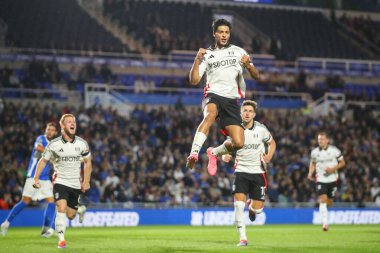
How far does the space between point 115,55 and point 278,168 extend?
33.1 ft

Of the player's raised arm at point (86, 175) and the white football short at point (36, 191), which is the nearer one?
the player's raised arm at point (86, 175)

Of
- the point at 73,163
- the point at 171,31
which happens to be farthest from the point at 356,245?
the point at 171,31

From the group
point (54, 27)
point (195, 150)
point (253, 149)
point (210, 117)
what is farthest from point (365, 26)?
point (195, 150)

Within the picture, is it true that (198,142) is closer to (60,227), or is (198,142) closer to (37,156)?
(60,227)

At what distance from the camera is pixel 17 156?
26.5m

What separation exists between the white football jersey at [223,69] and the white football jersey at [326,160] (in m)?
9.07

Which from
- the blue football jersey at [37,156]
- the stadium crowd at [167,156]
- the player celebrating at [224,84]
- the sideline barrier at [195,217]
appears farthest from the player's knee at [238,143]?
the stadium crowd at [167,156]

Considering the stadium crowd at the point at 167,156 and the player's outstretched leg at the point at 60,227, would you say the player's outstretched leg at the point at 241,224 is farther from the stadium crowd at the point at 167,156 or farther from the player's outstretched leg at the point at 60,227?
the stadium crowd at the point at 167,156

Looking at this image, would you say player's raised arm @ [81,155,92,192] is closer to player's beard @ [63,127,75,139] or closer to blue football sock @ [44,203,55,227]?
player's beard @ [63,127,75,139]

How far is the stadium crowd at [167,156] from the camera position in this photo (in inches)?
1009

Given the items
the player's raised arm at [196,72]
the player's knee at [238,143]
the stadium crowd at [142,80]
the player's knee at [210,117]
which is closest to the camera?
the player's raised arm at [196,72]

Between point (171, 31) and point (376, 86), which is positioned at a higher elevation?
point (171, 31)

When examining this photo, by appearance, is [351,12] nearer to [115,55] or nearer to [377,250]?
[115,55]

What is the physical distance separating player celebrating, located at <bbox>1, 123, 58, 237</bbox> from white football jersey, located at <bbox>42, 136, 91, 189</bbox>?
2.73 m
